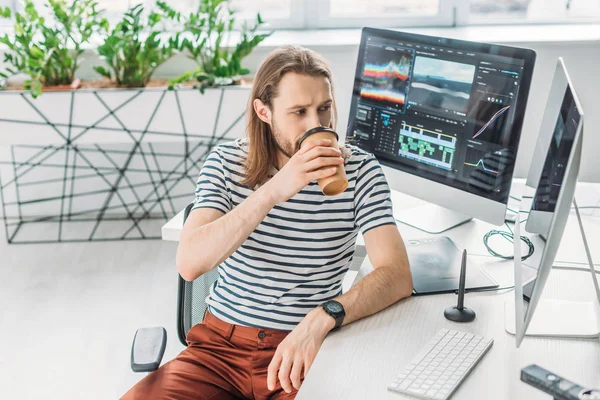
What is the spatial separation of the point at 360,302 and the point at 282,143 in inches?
17.3

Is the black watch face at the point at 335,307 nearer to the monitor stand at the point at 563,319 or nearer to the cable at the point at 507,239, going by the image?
the monitor stand at the point at 563,319

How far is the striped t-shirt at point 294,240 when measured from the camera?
167cm

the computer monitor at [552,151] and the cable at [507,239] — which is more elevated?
the computer monitor at [552,151]

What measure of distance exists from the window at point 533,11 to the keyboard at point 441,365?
2.55 metres

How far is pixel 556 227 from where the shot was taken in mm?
1174

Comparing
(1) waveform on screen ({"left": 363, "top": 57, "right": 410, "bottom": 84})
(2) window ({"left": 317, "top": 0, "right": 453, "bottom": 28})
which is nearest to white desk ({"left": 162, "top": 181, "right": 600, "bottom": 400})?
(1) waveform on screen ({"left": 363, "top": 57, "right": 410, "bottom": 84})

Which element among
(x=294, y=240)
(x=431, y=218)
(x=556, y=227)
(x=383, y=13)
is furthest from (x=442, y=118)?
(x=383, y=13)

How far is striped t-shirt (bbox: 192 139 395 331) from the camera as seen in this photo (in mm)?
1673

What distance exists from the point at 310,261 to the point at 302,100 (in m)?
0.37

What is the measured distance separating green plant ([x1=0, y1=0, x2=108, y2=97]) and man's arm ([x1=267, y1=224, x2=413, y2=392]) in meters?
1.96

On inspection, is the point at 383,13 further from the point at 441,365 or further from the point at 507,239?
the point at 441,365

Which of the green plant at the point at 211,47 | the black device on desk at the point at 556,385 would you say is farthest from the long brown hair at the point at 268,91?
the green plant at the point at 211,47

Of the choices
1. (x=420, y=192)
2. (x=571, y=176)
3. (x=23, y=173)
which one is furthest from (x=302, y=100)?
(x=23, y=173)

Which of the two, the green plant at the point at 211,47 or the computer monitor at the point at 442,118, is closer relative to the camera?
the computer monitor at the point at 442,118
